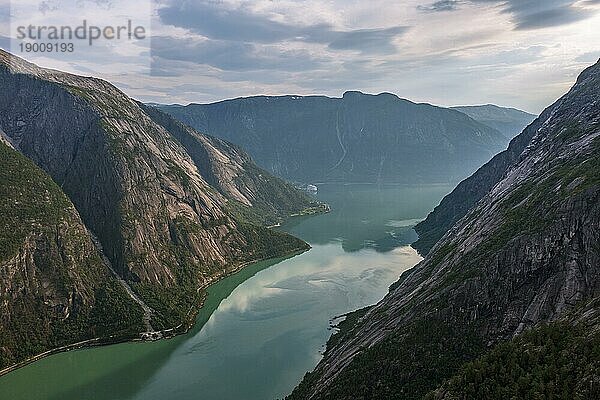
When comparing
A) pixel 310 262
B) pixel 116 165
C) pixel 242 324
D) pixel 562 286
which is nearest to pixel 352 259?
pixel 310 262

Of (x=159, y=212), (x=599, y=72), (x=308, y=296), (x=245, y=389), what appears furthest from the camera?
(x=159, y=212)

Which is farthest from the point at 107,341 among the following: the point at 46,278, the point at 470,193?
the point at 470,193

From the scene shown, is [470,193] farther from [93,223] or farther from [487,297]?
[487,297]

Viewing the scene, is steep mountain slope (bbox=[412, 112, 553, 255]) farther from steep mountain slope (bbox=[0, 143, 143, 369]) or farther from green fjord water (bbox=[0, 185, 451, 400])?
steep mountain slope (bbox=[0, 143, 143, 369])

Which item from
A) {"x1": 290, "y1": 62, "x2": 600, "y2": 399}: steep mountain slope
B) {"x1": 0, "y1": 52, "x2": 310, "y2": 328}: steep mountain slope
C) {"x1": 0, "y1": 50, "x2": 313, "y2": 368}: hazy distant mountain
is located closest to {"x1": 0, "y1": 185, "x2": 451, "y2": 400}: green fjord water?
{"x1": 0, "y1": 50, "x2": 313, "y2": 368}: hazy distant mountain

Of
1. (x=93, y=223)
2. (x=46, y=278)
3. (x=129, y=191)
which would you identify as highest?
(x=129, y=191)

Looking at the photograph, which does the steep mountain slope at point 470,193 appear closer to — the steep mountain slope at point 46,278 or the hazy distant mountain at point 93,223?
the hazy distant mountain at point 93,223

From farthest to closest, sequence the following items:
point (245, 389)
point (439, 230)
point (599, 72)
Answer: point (439, 230) → point (599, 72) → point (245, 389)

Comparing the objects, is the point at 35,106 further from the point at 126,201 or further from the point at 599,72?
the point at 599,72
